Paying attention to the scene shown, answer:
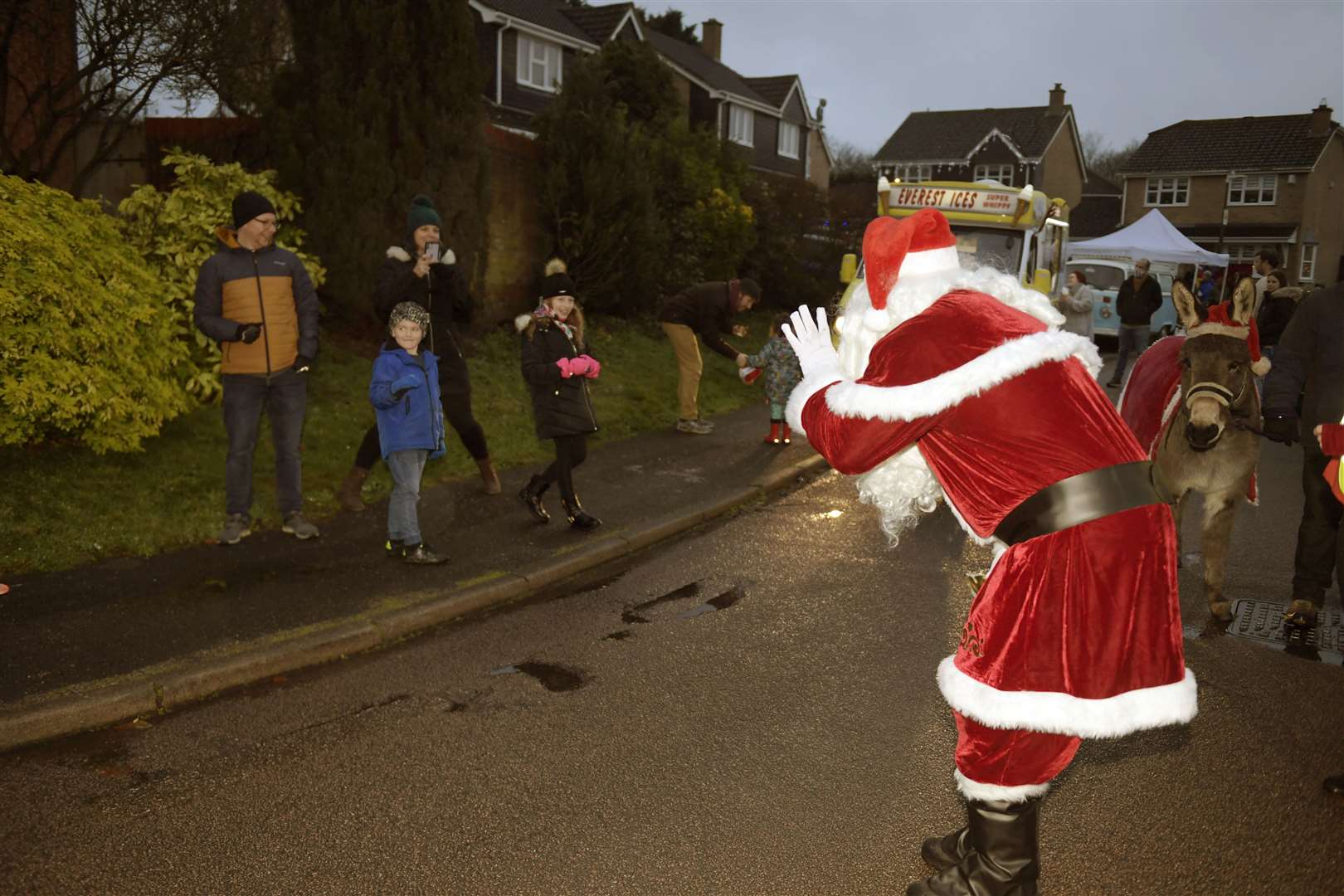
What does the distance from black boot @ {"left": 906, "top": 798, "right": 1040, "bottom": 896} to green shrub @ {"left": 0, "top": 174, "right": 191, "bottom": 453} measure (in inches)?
248

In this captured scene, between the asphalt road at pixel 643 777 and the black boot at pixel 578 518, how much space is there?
1.66 meters

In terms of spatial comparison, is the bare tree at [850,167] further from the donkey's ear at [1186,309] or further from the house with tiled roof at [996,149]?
the donkey's ear at [1186,309]

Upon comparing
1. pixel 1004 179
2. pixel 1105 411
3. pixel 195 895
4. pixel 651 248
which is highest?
pixel 1004 179

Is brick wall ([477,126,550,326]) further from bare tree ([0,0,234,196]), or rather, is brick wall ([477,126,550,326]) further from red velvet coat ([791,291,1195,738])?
red velvet coat ([791,291,1195,738])

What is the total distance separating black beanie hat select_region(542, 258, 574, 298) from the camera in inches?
301

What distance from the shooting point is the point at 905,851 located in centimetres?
369

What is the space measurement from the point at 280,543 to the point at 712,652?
3.26 metres

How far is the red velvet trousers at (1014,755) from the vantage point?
117 inches

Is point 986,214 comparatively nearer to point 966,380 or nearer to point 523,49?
point 966,380

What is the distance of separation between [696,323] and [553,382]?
442cm

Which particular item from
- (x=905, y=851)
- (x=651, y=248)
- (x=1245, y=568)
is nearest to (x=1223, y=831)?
(x=905, y=851)

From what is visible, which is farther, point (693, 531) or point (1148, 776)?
point (693, 531)

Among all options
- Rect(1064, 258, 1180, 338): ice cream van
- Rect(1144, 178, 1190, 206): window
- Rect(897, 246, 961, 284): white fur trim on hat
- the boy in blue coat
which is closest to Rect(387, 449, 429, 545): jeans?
the boy in blue coat

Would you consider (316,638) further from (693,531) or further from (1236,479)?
(1236,479)
